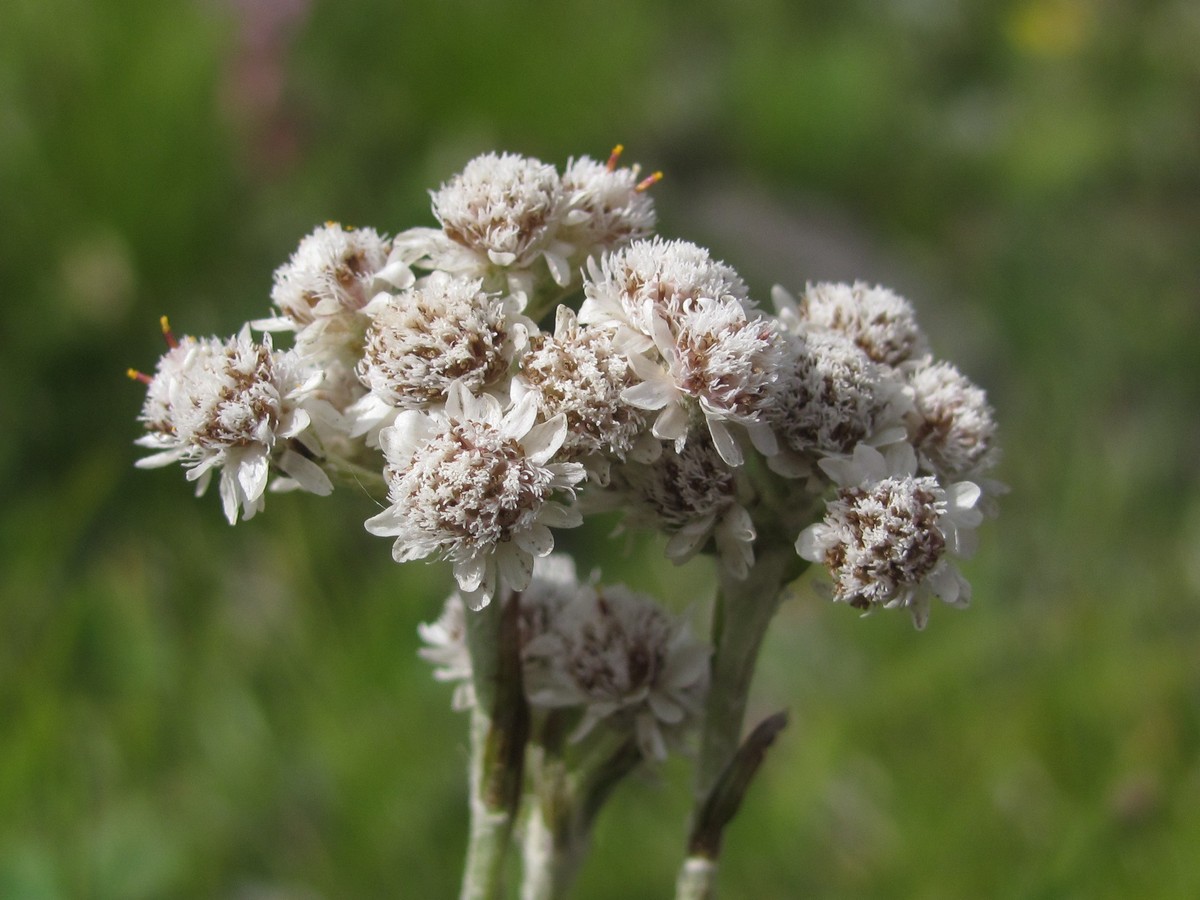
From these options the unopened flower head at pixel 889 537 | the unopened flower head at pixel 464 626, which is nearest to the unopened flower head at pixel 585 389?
the unopened flower head at pixel 889 537

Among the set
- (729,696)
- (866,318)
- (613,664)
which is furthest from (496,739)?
(866,318)

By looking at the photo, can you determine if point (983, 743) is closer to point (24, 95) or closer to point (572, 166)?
point (572, 166)

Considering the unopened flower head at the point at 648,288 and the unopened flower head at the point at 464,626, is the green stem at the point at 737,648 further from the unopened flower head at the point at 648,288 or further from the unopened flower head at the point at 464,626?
the unopened flower head at the point at 648,288

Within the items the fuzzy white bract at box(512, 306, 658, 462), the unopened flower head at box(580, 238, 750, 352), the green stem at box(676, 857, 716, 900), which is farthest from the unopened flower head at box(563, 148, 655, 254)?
the green stem at box(676, 857, 716, 900)

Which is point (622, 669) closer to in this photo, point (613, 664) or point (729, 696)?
point (613, 664)

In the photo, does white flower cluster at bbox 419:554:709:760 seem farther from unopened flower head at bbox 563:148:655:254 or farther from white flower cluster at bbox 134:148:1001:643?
unopened flower head at bbox 563:148:655:254

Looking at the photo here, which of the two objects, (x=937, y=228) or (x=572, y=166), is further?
(x=937, y=228)

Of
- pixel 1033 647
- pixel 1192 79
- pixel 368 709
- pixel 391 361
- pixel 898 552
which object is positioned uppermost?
pixel 1192 79

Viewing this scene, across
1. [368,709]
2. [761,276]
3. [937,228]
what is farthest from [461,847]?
[937,228]
